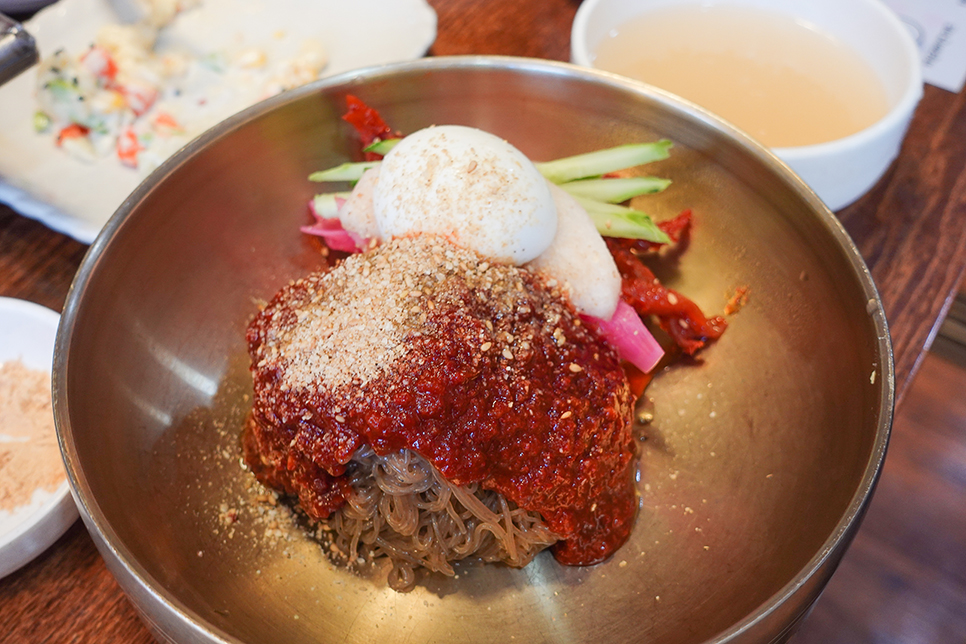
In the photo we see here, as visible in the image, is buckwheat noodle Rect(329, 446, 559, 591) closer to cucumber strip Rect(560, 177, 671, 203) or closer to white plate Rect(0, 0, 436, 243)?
cucumber strip Rect(560, 177, 671, 203)

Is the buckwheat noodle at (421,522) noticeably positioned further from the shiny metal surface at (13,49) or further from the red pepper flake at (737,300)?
the shiny metal surface at (13,49)

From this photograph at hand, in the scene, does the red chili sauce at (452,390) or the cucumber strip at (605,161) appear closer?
the red chili sauce at (452,390)

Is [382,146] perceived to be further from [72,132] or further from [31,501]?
[72,132]

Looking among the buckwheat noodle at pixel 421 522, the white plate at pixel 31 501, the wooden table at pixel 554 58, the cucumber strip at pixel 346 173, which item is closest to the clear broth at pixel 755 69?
the wooden table at pixel 554 58

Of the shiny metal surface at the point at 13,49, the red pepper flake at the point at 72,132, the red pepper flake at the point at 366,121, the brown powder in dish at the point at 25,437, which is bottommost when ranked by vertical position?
the brown powder in dish at the point at 25,437

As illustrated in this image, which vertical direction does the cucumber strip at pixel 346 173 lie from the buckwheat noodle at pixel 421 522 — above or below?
above

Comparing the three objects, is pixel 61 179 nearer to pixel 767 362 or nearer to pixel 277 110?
pixel 277 110

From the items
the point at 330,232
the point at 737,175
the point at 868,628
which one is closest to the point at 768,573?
the point at 868,628

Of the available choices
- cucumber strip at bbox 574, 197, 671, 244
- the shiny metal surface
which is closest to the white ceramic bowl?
cucumber strip at bbox 574, 197, 671, 244
